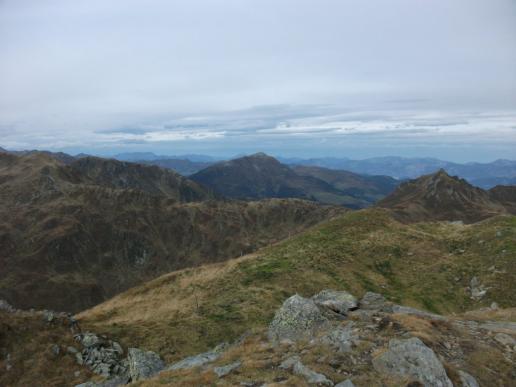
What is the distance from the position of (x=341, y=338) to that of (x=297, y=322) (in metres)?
4.16

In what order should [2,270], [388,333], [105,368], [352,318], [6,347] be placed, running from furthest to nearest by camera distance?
1. [2,270]
2. [6,347]
3. [105,368]
4. [352,318]
5. [388,333]

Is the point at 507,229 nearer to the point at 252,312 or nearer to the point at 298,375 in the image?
the point at 252,312

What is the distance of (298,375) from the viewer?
15.3 m

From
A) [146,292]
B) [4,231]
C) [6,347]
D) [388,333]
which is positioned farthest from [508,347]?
[4,231]

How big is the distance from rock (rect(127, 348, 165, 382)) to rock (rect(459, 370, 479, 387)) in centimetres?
1699

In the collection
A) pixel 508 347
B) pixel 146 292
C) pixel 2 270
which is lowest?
pixel 2 270

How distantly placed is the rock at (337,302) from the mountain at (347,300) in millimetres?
881

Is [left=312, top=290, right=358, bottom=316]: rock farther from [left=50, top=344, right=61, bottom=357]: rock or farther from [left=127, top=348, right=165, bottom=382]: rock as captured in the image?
[left=50, top=344, right=61, bottom=357]: rock

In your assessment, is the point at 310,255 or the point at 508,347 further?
the point at 310,255

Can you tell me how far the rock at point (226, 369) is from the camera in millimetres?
16516

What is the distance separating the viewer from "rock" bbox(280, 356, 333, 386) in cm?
1463

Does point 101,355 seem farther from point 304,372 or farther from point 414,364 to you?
point 414,364

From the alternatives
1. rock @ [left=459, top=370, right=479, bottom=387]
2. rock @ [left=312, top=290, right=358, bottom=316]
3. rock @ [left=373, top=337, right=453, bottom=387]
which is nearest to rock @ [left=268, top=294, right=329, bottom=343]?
rock @ [left=312, top=290, right=358, bottom=316]

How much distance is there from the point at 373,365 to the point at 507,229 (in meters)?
46.3
